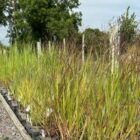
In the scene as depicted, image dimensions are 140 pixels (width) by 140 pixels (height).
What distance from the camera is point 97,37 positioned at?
6.59 meters

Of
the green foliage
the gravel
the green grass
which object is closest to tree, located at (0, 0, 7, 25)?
the gravel

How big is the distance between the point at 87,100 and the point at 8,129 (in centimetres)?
258

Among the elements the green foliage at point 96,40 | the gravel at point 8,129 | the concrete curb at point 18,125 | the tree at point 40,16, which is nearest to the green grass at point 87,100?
the green foliage at point 96,40

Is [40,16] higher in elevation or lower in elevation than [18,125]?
higher

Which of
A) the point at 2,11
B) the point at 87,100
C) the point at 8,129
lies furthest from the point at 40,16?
the point at 87,100

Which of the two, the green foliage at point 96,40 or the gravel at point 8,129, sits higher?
the green foliage at point 96,40

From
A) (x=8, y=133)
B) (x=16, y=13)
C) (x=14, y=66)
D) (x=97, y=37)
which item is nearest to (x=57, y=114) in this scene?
(x=97, y=37)

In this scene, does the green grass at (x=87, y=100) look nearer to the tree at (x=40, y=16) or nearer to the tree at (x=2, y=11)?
the tree at (x=40, y=16)

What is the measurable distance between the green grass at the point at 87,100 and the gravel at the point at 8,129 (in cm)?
38

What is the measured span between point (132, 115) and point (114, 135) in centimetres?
29

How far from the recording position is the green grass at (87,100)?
5.47m

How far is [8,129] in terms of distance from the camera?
8070mm

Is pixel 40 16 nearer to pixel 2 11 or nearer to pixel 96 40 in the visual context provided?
pixel 2 11

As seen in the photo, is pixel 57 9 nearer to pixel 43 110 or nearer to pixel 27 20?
pixel 27 20
